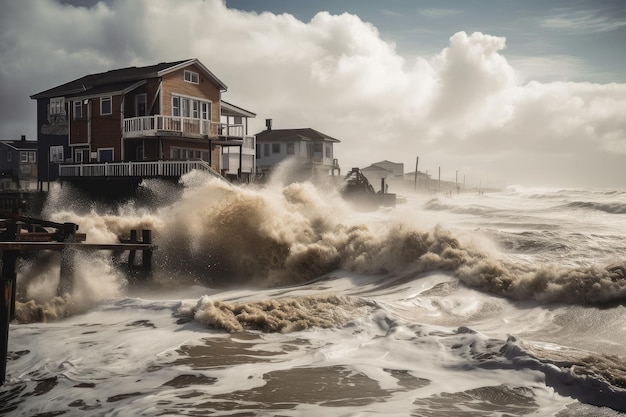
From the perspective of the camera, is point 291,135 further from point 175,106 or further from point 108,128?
point 108,128

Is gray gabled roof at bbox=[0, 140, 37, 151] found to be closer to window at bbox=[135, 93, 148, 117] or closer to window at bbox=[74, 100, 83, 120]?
window at bbox=[74, 100, 83, 120]

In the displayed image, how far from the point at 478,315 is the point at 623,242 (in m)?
15.2

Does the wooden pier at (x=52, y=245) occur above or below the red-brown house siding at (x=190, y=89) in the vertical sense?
below

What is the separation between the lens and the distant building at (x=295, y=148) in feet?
209

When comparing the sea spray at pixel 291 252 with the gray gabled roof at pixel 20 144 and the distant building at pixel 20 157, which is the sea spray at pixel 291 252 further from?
the gray gabled roof at pixel 20 144

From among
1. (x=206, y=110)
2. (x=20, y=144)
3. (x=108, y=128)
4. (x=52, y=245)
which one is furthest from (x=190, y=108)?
(x=20, y=144)

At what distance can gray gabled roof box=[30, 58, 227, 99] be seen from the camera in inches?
1426

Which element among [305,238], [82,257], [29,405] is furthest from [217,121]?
[29,405]

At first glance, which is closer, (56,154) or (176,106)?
(176,106)

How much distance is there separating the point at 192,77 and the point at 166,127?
214 inches

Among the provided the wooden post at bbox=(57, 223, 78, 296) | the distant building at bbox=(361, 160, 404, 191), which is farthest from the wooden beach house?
the distant building at bbox=(361, 160, 404, 191)

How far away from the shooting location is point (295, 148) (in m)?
64.0

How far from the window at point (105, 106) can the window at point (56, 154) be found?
8513mm

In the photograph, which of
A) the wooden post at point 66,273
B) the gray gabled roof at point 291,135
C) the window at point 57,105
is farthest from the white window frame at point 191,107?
the gray gabled roof at point 291,135
